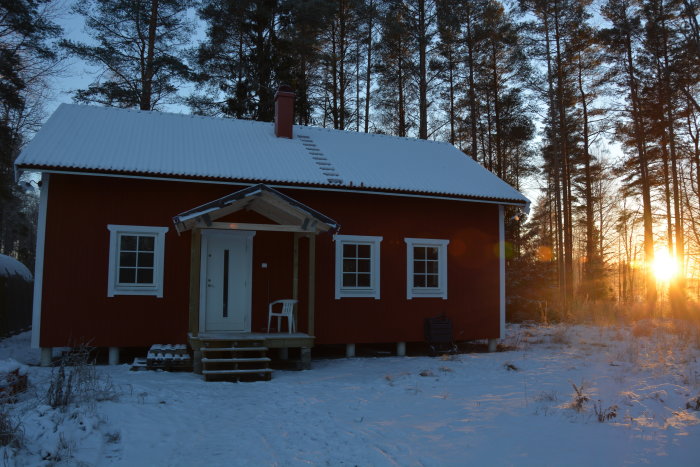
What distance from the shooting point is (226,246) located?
11.4 metres

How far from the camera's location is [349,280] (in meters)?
12.1

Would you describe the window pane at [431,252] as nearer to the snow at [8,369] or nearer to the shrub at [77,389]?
the shrub at [77,389]

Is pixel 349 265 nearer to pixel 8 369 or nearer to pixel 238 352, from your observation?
pixel 238 352

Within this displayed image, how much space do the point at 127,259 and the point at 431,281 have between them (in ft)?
20.5

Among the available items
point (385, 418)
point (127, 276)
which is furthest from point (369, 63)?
point (385, 418)

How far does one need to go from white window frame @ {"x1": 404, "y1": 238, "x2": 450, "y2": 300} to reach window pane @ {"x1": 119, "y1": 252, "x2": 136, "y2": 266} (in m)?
5.49

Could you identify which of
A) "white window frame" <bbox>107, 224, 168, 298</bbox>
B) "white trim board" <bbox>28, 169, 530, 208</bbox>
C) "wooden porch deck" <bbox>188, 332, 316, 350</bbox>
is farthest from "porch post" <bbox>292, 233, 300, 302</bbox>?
"white window frame" <bbox>107, 224, 168, 298</bbox>

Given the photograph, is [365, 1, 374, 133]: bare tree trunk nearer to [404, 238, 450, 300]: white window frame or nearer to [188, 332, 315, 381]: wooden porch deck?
[404, 238, 450, 300]: white window frame

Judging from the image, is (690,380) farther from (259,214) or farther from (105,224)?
(105,224)

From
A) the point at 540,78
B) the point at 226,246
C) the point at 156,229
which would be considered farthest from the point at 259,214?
the point at 540,78

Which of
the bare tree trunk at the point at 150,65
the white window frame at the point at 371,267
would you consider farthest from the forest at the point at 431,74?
the white window frame at the point at 371,267

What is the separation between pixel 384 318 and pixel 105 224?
576 cm

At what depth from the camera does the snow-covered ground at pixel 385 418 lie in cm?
510

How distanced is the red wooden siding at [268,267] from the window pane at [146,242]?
28 cm
